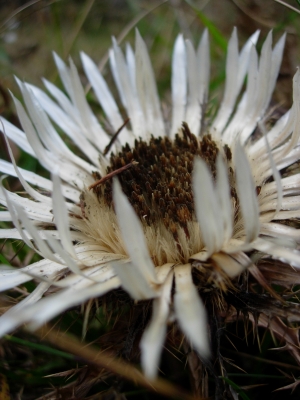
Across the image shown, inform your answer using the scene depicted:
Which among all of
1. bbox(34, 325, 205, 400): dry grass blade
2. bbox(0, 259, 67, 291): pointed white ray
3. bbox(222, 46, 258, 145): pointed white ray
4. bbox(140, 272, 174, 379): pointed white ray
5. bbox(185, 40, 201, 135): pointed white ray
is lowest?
bbox(34, 325, 205, 400): dry grass blade

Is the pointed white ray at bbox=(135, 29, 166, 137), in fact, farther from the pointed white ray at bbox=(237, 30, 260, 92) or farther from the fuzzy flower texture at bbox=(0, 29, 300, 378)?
the pointed white ray at bbox=(237, 30, 260, 92)

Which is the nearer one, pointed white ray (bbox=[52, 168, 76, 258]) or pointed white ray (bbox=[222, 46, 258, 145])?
pointed white ray (bbox=[52, 168, 76, 258])

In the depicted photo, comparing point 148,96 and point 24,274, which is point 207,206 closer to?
point 24,274

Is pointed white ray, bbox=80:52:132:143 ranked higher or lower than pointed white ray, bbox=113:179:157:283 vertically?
higher

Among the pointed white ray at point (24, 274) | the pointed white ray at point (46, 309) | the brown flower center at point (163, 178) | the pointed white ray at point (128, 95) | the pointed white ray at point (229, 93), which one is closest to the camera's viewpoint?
the pointed white ray at point (46, 309)

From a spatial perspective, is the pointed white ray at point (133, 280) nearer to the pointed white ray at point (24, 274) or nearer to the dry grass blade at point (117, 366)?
the dry grass blade at point (117, 366)

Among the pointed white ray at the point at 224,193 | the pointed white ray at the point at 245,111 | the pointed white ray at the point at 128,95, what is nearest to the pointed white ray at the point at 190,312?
the pointed white ray at the point at 224,193

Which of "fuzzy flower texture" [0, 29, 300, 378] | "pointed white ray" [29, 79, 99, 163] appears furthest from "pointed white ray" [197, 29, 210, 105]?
"pointed white ray" [29, 79, 99, 163]

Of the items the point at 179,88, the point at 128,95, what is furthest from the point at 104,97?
the point at 179,88
